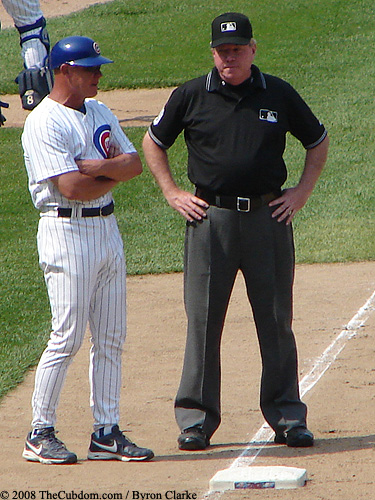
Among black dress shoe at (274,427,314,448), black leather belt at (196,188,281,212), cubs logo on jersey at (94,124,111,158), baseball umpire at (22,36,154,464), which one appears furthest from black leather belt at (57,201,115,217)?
black dress shoe at (274,427,314,448)

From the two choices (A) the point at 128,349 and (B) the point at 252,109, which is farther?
(A) the point at 128,349

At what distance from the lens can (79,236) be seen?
15.8 ft

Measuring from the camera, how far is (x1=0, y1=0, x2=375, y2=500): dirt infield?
462 centimetres

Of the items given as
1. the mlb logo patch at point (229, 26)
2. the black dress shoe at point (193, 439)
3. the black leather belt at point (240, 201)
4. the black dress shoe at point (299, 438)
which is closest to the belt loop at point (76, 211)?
the black leather belt at point (240, 201)

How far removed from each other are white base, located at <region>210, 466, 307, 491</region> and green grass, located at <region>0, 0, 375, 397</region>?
7.35ft

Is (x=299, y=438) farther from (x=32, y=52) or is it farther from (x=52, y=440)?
(x=32, y=52)

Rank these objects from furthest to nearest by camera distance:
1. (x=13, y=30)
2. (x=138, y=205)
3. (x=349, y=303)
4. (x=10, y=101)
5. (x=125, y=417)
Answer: (x=13, y=30), (x=10, y=101), (x=138, y=205), (x=349, y=303), (x=125, y=417)

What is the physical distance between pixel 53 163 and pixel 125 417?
1.77 metres

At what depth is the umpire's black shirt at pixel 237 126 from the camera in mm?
4992

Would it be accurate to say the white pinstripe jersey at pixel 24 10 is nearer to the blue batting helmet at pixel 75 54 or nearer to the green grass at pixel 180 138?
the green grass at pixel 180 138

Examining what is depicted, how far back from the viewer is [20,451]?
17.1 feet

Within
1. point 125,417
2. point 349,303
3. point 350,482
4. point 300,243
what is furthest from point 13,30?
point 350,482

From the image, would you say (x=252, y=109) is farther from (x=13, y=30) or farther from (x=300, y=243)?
(x=13, y=30)

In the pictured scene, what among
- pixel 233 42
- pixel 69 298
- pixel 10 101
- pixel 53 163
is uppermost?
pixel 233 42
